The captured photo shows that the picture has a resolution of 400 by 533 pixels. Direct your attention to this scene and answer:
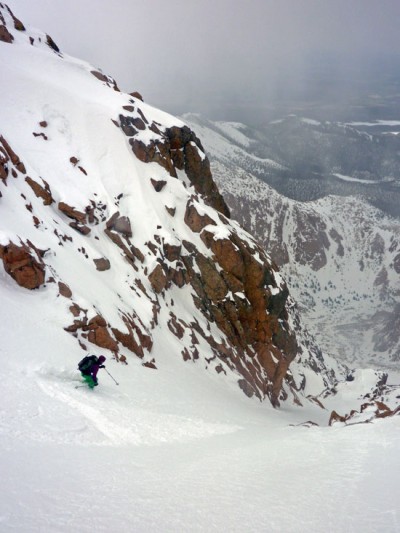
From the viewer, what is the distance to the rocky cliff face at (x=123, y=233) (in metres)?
34.1

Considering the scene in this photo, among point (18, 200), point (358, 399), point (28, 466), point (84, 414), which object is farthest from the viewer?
point (358, 399)

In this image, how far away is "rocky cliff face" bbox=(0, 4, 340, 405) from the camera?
34.1m

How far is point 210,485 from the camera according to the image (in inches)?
373

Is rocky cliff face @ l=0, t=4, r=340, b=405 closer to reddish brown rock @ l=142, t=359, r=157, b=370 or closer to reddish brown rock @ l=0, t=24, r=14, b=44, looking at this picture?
reddish brown rock @ l=142, t=359, r=157, b=370

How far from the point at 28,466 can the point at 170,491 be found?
3.03 meters

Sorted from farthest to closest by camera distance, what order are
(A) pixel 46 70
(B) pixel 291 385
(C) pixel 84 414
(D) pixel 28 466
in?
(B) pixel 291 385, (A) pixel 46 70, (C) pixel 84 414, (D) pixel 28 466

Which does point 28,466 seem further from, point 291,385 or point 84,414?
point 291,385

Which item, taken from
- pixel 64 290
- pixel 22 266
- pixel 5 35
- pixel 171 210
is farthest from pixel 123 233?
pixel 5 35

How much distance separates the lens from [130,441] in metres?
13.9

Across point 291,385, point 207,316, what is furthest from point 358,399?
point 207,316

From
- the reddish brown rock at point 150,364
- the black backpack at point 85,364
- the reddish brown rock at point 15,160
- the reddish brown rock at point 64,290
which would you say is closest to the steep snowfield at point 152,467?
the black backpack at point 85,364

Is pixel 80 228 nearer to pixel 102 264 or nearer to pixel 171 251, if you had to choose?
pixel 102 264

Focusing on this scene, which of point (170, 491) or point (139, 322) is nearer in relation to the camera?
point (170, 491)

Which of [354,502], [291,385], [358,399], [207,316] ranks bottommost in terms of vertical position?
[358,399]
